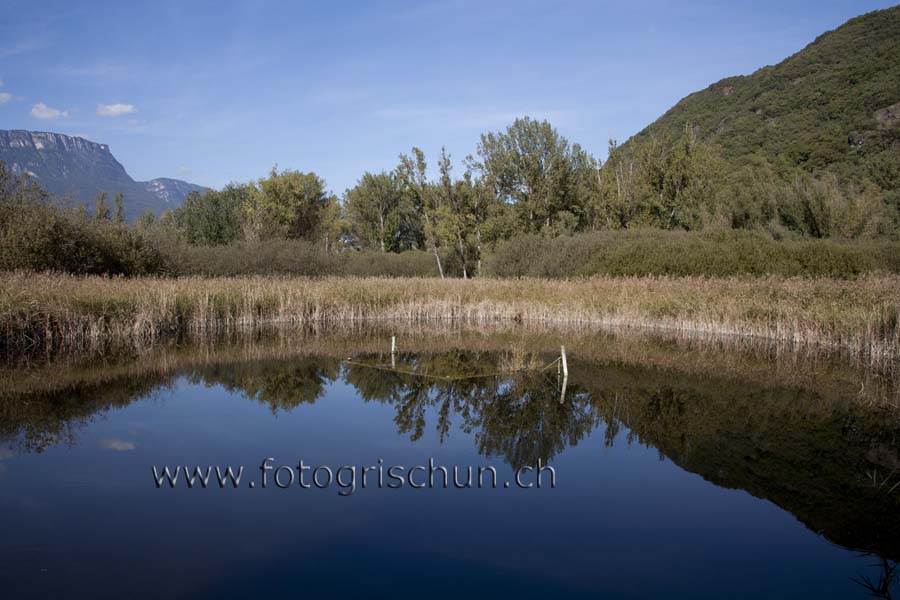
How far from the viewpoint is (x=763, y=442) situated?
23.7 feet

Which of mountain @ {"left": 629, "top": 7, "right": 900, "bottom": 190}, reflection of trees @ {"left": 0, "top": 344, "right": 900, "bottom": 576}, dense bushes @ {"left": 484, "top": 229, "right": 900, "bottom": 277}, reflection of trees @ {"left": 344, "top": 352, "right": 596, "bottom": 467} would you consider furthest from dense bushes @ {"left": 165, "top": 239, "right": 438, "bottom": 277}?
mountain @ {"left": 629, "top": 7, "right": 900, "bottom": 190}

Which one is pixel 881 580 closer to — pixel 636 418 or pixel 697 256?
pixel 636 418

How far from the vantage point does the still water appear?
4.00m

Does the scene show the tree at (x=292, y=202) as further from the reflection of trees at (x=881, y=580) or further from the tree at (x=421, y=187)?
the reflection of trees at (x=881, y=580)

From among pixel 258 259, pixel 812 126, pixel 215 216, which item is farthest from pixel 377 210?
pixel 812 126

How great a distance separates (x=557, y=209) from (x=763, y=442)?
106 feet

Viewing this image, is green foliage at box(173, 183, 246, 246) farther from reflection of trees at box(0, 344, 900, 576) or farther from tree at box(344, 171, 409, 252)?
reflection of trees at box(0, 344, 900, 576)

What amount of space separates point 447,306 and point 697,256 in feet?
33.7

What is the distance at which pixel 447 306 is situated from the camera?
19.8 metres

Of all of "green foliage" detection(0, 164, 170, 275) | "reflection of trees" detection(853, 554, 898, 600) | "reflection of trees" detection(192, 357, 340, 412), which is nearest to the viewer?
"reflection of trees" detection(853, 554, 898, 600)

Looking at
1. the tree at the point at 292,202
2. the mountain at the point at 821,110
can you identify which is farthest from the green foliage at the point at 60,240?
the mountain at the point at 821,110

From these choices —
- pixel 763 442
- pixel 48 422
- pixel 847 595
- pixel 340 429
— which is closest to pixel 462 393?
pixel 340 429

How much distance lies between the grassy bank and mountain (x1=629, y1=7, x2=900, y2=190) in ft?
70.9

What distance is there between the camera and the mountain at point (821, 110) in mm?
37156
